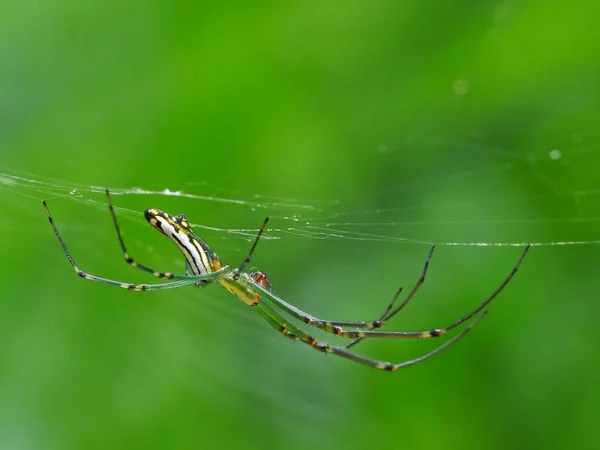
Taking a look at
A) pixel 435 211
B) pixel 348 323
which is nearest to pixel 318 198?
pixel 435 211

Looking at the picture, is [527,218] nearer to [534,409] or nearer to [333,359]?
[534,409]

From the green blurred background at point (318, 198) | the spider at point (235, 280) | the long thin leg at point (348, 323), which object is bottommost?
the spider at point (235, 280)

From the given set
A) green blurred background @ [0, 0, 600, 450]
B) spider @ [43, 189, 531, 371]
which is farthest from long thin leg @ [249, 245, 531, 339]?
green blurred background @ [0, 0, 600, 450]

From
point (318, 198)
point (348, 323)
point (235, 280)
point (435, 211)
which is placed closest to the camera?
point (235, 280)

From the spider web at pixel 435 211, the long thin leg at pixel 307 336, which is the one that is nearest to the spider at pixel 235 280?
the long thin leg at pixel 307 336

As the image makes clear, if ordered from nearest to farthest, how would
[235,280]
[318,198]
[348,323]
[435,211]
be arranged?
1. [235,280]
2. [348,323]
3. [435,211]
4. [318,198]

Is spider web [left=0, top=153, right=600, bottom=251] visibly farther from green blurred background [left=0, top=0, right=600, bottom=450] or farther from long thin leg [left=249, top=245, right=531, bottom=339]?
long thin leg [left=249, top=245, right=531, bottom=339]

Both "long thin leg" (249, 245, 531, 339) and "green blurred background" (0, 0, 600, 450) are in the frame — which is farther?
"green blurred background" (0, 0, 600, 450)

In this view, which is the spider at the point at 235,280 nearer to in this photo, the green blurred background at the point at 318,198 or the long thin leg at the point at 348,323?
the long thin leg at the point at 348,323

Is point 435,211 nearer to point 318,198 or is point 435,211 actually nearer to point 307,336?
point 318,198
